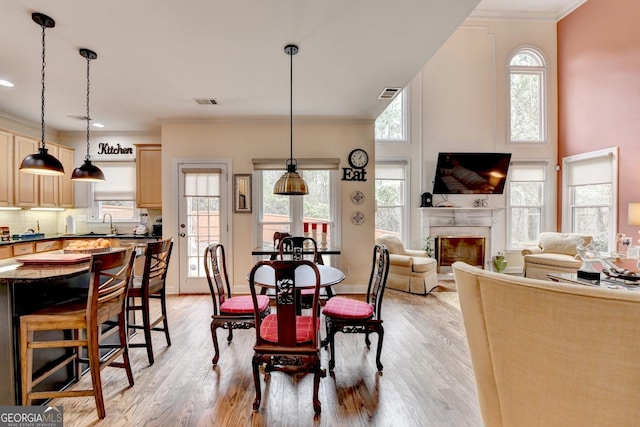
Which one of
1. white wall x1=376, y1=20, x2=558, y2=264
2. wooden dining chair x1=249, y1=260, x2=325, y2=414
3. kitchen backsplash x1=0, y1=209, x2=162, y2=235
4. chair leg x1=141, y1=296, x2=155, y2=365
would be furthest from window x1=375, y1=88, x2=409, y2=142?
chair leg x1=141, y1=296, x2=155, y2=365

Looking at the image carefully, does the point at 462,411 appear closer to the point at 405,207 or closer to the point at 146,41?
the point at 146,41

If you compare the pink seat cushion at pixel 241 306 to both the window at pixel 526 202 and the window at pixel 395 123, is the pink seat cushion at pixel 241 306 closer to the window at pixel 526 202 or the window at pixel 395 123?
the window at pixel 395 123

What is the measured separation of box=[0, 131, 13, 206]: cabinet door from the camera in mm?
4168

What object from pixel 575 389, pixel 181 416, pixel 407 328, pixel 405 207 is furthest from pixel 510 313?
pixel 405 207

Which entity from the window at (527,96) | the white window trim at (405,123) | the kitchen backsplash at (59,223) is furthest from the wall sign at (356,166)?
the window at (527,96)

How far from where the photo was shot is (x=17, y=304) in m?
1.86

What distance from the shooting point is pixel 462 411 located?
196 cm

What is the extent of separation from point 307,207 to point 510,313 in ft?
12.6

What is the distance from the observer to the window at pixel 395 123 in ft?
20.1

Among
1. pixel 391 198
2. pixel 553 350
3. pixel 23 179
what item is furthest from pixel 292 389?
pixel 23 179

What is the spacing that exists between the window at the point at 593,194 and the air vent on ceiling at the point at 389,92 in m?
4.26

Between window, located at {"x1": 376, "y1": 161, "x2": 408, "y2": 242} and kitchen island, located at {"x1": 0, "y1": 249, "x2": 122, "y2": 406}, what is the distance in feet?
16.4

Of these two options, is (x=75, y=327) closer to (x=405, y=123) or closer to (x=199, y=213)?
(x=199, y=213)

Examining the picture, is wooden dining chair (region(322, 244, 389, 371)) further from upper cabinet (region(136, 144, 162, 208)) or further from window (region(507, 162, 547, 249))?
window (region(507, 162, 547, 249))
